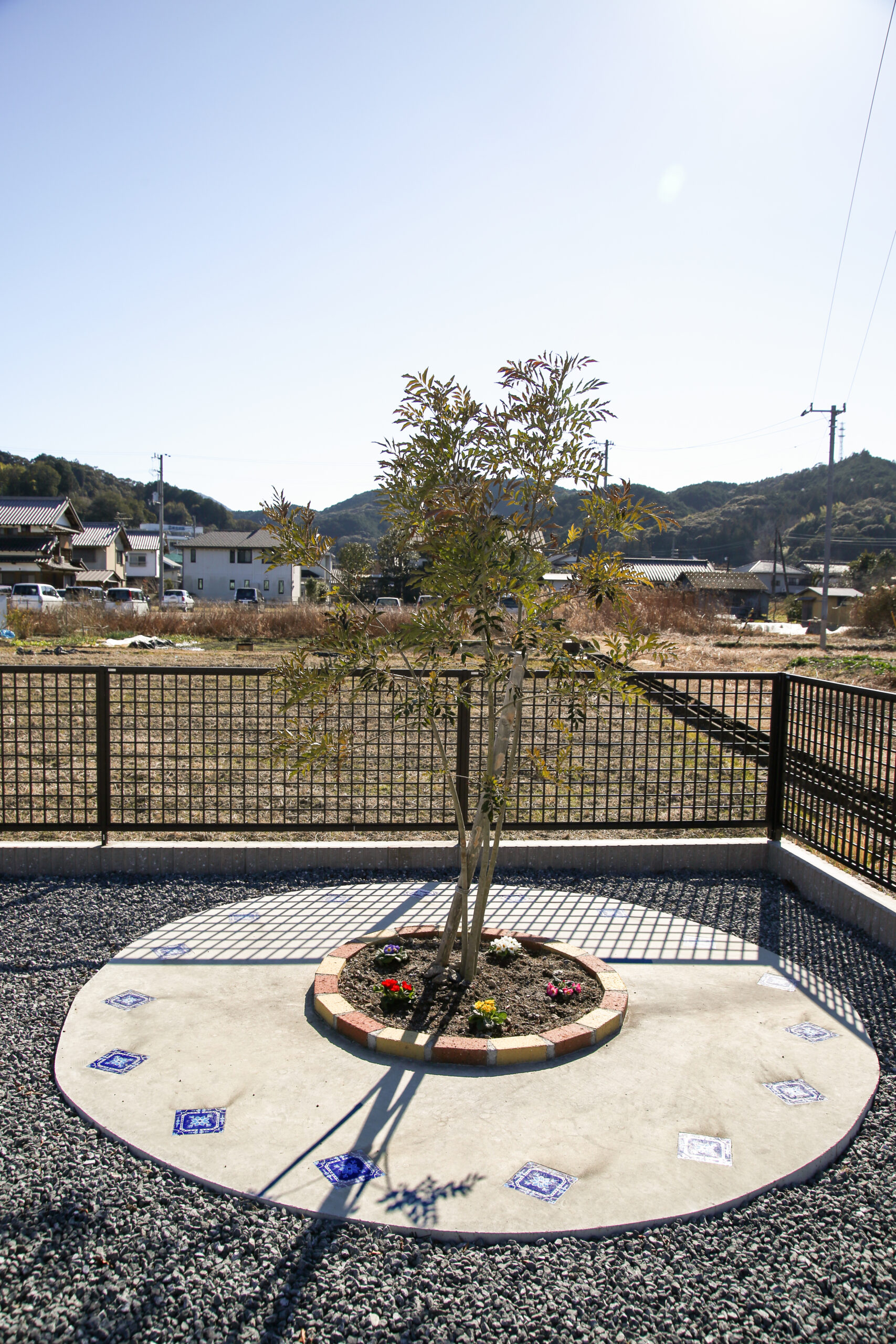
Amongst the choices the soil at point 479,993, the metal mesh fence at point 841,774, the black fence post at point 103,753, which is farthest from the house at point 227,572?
the soil at point 479,993

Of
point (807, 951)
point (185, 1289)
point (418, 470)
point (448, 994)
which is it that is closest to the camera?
point (185, 1289)

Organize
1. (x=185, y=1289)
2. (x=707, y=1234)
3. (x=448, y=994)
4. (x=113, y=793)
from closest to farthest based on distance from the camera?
(x=185, y=1289)
(x=707, y=1234)
(x=448, y=994)
(x=113, y=793)

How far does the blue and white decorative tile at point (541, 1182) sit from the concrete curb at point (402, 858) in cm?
273

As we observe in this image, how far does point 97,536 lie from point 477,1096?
211 feet

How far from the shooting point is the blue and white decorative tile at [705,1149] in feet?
7.69

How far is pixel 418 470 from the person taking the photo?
3.03 meters

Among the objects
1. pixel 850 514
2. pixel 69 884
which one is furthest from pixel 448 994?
pixel 850 514

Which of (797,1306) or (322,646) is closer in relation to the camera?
(797,1306)

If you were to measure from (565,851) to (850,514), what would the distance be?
100.0 m

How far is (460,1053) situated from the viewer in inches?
111

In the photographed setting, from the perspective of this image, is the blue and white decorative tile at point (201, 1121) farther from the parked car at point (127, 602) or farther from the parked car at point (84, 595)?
the parked car at point (84, 595)

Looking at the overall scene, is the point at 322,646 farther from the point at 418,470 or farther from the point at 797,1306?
the point at 797,1306

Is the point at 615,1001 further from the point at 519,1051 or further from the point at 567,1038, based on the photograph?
the point at 519,1051

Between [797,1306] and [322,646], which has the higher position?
[322,646]
